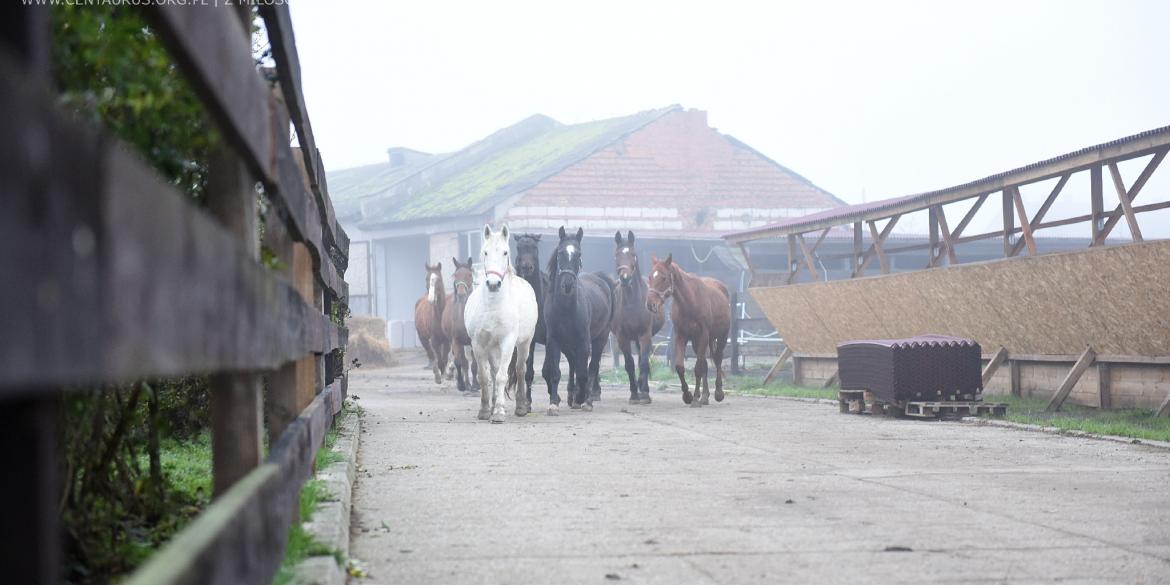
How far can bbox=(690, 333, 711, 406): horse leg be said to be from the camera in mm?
15516

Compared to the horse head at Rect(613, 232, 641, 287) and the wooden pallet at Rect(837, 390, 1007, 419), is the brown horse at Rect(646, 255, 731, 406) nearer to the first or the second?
the horse head at Rect(613, 232, 641, 287)

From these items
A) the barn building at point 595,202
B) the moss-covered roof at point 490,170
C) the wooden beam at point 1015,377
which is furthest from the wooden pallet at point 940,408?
the moss-covered roof at point 490,170

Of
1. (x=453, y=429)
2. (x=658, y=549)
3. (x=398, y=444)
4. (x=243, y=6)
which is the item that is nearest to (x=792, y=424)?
(x=453, y=429)

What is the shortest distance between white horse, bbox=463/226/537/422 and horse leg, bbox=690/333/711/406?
310 cm

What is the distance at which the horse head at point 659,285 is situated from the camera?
51.9ft

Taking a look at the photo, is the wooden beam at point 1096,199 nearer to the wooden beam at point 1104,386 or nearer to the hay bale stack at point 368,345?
A: the wooden beam at point 1104,386

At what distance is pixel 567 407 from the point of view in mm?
15141

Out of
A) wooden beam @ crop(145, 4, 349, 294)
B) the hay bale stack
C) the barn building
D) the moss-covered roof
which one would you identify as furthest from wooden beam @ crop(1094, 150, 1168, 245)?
the moss-covered roof

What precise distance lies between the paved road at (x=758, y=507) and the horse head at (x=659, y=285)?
500 cm

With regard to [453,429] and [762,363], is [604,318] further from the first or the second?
[762,363]

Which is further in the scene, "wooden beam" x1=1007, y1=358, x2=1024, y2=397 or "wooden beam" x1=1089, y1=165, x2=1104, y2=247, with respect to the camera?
"wooden beam" x1=1007, y1=358, x2=1024, y2=397

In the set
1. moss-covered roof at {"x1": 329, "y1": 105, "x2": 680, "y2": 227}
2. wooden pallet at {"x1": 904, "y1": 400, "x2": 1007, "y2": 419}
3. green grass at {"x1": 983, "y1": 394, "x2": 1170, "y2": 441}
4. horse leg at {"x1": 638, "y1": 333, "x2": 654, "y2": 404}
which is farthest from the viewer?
moss-covered roof at {"x1": 329, "y1": 105, "x2": 680, "y2": 227}

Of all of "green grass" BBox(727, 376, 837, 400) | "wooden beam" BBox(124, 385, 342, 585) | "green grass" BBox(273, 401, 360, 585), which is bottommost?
"green grass" BBox(727, 376, 837, 400)

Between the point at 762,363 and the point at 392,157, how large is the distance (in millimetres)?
41913
